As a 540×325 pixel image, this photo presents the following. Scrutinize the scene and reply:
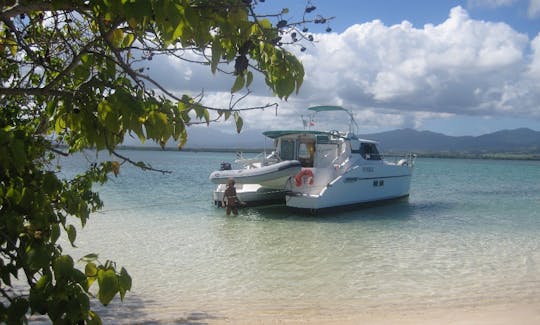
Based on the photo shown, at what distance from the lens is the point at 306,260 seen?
323 inches

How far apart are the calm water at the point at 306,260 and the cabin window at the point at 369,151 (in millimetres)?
1920

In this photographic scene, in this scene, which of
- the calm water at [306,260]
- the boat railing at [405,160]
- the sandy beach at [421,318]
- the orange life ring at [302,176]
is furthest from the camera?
the boat railing at [405,160]

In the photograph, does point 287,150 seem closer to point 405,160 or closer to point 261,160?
point 261,160

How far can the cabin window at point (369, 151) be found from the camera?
16047 mm

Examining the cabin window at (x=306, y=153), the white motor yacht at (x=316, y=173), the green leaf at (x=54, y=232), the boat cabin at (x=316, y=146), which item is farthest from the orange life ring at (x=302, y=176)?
the green leaf at (x=54, y=232)

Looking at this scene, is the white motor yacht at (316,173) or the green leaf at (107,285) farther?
the white motor yacht at (316,173)

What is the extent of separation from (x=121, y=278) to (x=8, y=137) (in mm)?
556

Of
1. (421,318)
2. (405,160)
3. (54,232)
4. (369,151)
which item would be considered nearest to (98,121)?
(54,232)

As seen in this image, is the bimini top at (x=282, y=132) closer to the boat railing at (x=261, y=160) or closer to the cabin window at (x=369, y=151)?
the boat railing at (x=261, y=160)

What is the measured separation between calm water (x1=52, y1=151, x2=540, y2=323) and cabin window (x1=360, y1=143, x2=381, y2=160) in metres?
1.92

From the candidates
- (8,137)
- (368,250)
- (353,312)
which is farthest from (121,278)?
(368,250)

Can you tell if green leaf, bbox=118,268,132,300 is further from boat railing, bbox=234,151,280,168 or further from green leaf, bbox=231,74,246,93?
boat railing, bbox=234,151,280,168

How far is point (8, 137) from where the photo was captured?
4.70ft

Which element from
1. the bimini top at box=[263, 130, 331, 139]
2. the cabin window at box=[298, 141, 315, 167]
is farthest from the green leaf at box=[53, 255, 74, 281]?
the cabin window at box=[298, 141, 315, 167]
